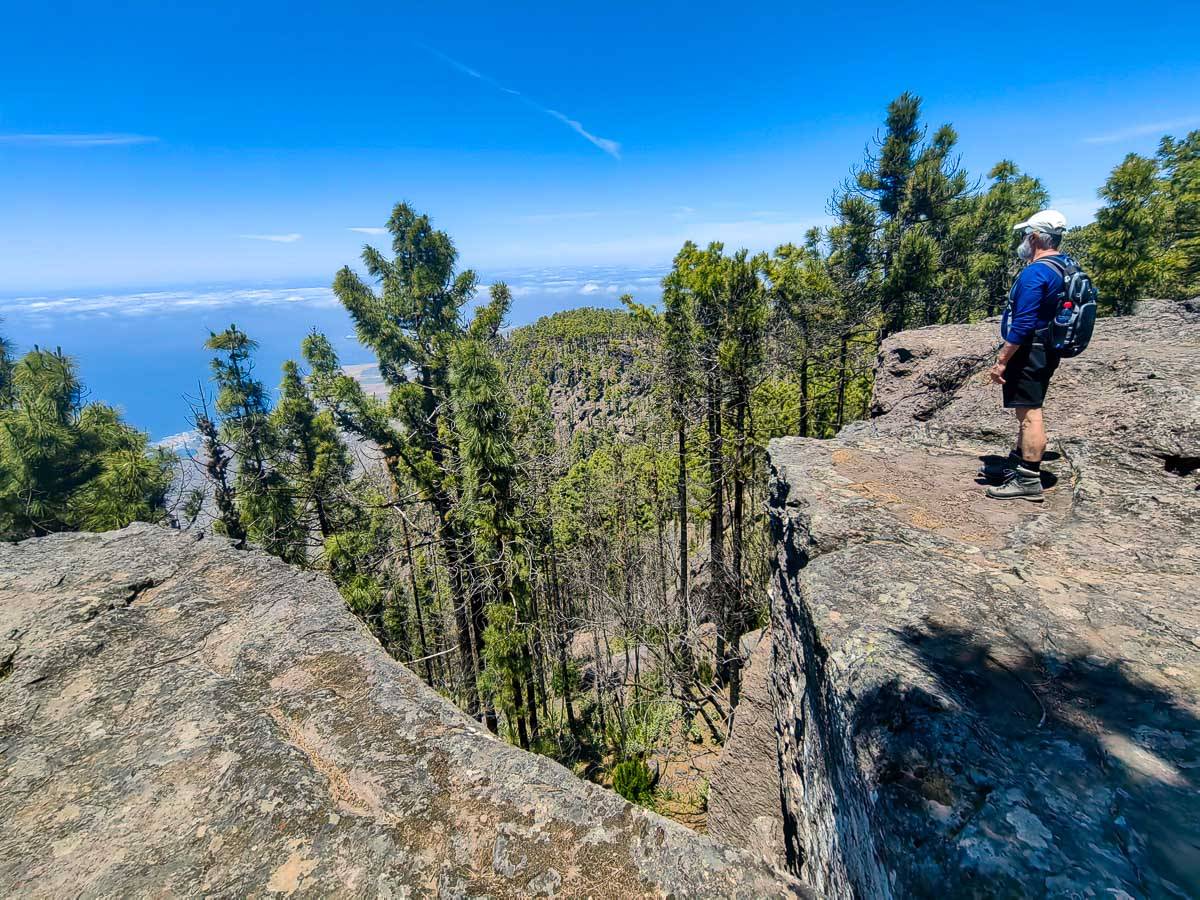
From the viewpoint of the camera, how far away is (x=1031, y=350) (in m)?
4.16

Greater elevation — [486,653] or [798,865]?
→ [798,865]

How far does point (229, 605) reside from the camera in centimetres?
372

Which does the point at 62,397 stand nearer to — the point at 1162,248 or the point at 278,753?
the point at 278,753

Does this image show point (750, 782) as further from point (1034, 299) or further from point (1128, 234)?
point (1128, 234)

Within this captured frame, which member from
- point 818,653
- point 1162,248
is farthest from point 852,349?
point 1162,248

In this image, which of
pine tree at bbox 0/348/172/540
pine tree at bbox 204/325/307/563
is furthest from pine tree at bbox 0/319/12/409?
pine tree at bbox 204/325/307/563

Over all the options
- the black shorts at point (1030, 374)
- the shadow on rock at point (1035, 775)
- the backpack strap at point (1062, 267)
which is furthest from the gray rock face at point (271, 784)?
the backpack strap at point (1062, 267)

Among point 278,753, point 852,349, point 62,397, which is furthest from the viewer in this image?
point 852,349

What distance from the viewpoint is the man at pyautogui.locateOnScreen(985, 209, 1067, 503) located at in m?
4.01

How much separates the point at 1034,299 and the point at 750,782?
20.2ft

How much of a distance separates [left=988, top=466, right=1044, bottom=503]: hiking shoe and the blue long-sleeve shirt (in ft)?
3.80

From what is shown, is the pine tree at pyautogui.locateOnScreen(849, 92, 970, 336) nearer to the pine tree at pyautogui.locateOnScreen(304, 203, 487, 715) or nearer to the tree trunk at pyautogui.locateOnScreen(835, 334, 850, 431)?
the tree trunk at pyautogui.locateOnScreen(835, 334, 850, 431)

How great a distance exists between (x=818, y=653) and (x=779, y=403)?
49.1ft

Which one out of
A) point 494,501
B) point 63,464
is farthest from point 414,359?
point 63,464
